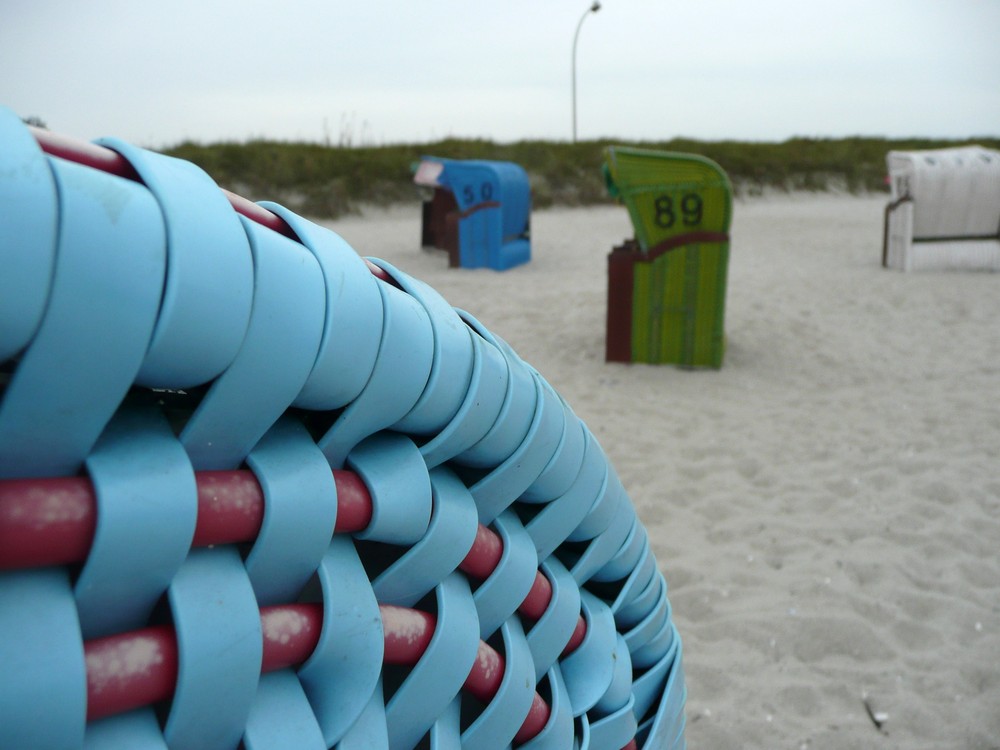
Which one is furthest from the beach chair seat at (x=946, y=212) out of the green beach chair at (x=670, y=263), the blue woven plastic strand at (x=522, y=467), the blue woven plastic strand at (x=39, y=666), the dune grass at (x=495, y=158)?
the blue woven plastic strand at (x=39, y=666)

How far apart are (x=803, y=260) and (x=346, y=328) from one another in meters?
8.32

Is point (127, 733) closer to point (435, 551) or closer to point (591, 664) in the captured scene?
point (435, 551)

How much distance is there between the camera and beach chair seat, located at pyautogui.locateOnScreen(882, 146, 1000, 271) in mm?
7062

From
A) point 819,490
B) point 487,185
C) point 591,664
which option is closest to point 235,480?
point 591,664

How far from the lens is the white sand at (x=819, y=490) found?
192cm

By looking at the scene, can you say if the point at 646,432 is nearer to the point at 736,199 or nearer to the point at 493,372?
the point at 493,372

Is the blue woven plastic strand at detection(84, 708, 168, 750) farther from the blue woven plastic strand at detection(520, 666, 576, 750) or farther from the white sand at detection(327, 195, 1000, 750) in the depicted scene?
the white sand at detection(327, 195, 1000, 750)

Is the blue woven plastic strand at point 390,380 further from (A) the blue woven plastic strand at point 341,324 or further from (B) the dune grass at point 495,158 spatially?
(B) the dune grass at point 495,158

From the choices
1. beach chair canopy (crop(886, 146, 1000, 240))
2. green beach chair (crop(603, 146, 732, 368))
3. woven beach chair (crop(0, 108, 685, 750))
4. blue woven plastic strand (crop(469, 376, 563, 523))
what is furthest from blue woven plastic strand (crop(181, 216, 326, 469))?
beach chair canopy (crop(886, 146, 1000, 240))

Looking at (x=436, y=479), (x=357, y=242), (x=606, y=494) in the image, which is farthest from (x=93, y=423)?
(x=357, y=242)

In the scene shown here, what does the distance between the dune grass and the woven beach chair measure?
1177 centimetres

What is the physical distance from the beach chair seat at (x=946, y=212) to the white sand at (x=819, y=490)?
17.8 inches

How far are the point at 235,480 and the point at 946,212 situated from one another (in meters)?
7.94

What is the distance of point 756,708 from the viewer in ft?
6.11
